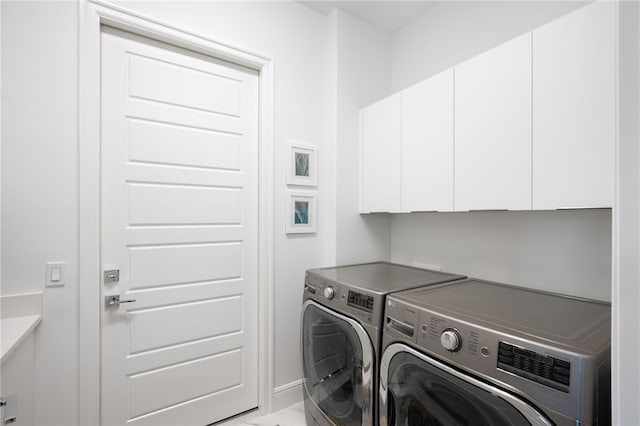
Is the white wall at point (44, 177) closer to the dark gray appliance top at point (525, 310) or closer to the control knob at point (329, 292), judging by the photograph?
the control knob at point (329, 292)

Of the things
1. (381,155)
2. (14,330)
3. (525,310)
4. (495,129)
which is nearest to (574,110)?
(495,129)

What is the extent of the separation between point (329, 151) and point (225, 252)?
3.37ft

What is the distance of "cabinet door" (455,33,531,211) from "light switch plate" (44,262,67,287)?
1.97 m

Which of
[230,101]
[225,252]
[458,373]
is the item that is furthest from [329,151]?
[458,373]

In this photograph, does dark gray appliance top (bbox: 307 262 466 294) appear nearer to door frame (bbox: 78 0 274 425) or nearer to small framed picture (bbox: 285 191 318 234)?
small framed picture (bbox: 285 191 318 234)

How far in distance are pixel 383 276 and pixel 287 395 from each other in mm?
1086

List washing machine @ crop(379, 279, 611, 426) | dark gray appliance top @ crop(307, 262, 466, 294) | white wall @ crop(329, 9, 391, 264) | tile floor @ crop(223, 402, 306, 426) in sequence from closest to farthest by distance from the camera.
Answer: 1. washing machine @ crop(379, 279, 611, 426)
2. dark gray appliance top @ crop(307, 262, 466, 294)
3. tile floor @ crop(223, 402, 306, 426)
4. white wall @ crop(329, 9, 391, 264)

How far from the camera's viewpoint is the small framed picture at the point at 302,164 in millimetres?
2066

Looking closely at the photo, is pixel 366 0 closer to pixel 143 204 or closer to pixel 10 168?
pixel 143 204

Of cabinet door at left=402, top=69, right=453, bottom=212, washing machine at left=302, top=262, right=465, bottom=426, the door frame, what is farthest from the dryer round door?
the door frame

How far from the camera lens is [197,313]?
1807 millimetres

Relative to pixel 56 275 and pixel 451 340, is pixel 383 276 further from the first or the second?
pixel 56 275

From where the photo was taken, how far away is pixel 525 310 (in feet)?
3.87

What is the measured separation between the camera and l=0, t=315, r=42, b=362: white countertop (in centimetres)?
106
